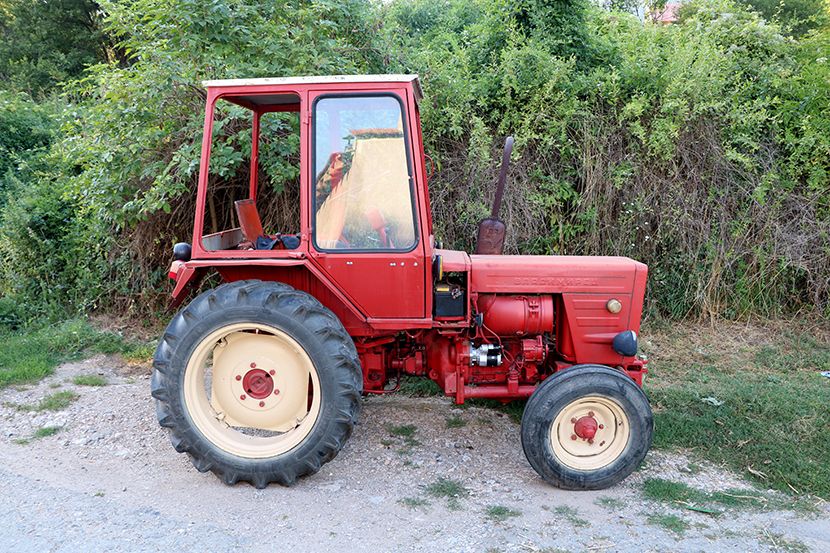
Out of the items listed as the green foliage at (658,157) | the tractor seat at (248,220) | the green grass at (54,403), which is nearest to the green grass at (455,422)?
the tractor seat at (248,220)

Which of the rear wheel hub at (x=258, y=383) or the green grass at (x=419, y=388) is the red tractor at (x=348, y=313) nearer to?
the rear wheel hub at (x=258, y=383)

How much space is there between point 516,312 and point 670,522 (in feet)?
4.68

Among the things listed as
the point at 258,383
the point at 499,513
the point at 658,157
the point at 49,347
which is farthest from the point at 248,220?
the point at 658,157

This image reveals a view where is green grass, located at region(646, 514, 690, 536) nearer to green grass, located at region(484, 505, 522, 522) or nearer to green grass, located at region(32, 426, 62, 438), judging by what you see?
green grass, located at region(484, 505, 522, 522)

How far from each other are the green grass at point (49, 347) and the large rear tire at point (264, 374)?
265 cm

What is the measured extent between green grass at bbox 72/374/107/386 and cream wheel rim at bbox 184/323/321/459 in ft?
6.95

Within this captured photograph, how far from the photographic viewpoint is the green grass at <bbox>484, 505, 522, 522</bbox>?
128 inches

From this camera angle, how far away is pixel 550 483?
357 cm

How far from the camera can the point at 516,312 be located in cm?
387

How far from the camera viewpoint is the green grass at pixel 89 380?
5270 millimetres

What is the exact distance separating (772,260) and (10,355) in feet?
24.8

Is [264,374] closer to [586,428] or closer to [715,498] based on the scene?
[586,428]

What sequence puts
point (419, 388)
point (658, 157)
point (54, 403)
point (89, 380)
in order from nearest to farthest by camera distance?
1. point (54, 403)
2. point (419, 388)
3. point (89, 380)
4. point (658, 157)

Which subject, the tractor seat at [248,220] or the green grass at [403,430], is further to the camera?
the green grass at [403,430]
